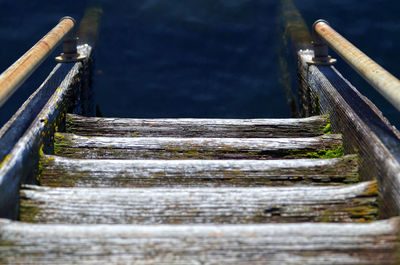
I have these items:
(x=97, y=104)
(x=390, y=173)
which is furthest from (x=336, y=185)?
(x=97, y=104)

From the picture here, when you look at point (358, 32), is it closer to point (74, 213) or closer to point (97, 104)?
point (97, 104)

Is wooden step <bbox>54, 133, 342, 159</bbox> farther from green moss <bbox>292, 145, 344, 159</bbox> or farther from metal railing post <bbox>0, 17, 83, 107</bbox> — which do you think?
metal railing post <bbox>0, 17, 83, 107</bbox>

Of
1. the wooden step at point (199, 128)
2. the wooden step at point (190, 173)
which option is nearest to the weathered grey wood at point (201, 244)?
the wooden step at point (190, 173)

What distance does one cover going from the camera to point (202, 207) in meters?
1.89

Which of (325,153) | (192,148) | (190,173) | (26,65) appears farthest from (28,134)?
(325,153)

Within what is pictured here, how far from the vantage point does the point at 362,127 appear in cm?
225

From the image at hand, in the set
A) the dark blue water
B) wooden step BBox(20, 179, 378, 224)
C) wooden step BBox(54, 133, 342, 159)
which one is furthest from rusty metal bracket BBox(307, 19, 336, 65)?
the dark blue water

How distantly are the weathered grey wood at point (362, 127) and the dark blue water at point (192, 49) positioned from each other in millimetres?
1967

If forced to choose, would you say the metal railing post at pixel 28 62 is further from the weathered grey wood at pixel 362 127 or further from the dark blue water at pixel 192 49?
the dark blue water at pixel 192 49

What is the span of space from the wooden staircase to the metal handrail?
1.42 ft

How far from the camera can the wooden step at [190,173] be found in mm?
2197

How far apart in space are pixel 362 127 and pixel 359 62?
1.13ft

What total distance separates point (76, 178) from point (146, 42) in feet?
13.7

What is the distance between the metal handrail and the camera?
187 cm
